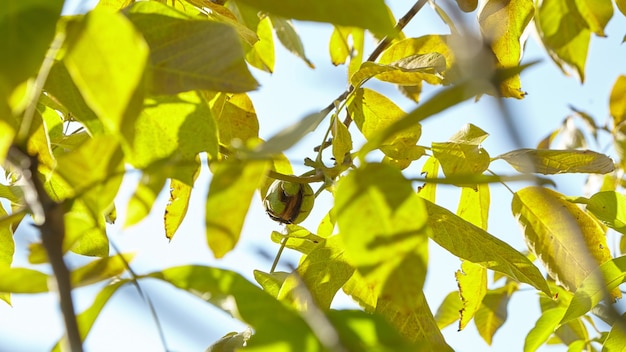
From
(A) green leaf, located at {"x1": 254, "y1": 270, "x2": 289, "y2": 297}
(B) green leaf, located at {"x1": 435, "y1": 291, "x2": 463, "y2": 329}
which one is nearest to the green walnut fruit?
(A) green leaf, located at {"x1": 254, "y1": 270, "x2": 289, "y2": 297}

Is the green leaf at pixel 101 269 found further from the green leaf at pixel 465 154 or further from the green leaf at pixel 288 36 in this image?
the green leaf at pixel 288 36

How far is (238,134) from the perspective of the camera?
0.96 metres

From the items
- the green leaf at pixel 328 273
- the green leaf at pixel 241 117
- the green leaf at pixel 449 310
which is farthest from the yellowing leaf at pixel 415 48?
the green leaf at pixel 449 310

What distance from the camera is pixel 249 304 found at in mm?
443

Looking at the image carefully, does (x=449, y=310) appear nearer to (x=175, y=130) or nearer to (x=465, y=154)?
(x=465, y=154)

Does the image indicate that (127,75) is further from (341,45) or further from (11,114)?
(341,45)

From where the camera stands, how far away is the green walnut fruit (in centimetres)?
97

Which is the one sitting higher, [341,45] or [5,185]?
[341,45]

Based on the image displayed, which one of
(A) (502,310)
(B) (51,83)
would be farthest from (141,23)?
(A) (502,310)

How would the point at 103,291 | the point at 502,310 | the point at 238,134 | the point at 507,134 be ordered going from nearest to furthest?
the point at 507,134 < the point at 103,291 < the point at 238,134 < the point at 502,310

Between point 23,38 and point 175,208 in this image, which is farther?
point 175,208

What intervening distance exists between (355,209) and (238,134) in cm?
54

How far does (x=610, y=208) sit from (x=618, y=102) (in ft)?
2.41

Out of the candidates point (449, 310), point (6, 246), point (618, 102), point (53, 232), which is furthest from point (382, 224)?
point (618, 102)
